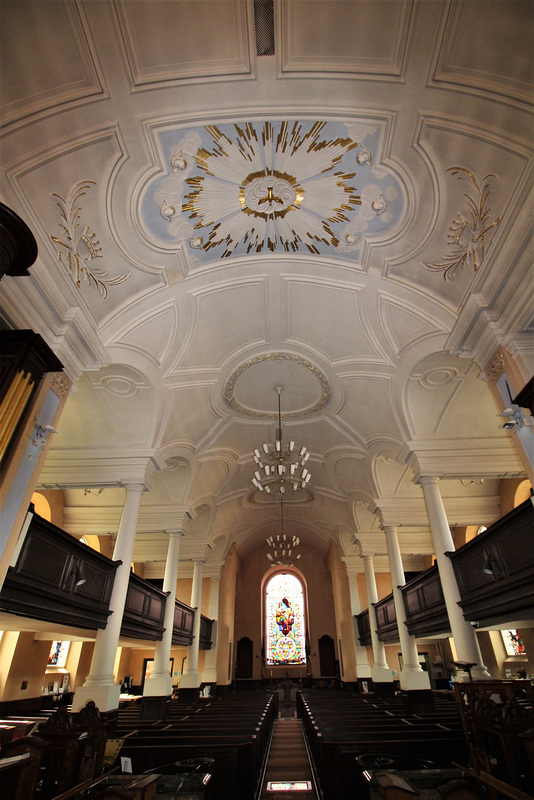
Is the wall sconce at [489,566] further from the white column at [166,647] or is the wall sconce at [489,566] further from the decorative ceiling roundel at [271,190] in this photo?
the white column at [166,647]

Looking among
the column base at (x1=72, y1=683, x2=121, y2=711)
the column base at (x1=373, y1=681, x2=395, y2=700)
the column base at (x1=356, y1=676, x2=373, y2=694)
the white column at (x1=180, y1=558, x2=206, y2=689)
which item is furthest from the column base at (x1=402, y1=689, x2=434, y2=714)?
the column base at (x1=356, y1=676, x2=373, y2=694)

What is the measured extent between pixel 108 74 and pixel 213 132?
1.36 meters

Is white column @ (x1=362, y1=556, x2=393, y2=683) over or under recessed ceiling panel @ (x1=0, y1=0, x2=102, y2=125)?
under

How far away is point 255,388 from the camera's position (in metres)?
11.0

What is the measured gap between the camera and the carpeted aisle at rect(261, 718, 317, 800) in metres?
6.07

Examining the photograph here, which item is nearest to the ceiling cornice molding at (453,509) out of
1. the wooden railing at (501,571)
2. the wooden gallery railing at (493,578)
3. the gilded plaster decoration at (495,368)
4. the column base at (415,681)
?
the wooden gallery railing at (493,578)

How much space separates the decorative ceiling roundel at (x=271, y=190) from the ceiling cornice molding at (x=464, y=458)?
4.53 meters

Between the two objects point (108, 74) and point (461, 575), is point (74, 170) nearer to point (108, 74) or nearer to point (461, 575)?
point (108, 74)

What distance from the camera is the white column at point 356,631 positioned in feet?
54.6

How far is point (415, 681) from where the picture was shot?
368 inches

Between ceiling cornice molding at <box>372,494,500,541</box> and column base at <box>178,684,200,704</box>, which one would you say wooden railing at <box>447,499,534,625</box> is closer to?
ceiling cornice molding at <box>372,494,500,541</box>

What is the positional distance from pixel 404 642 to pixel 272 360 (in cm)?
749

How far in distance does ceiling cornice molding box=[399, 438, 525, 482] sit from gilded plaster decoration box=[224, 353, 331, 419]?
254 centimetres

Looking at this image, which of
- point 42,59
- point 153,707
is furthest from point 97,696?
point 42,59
